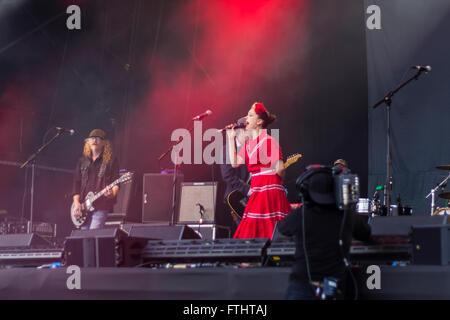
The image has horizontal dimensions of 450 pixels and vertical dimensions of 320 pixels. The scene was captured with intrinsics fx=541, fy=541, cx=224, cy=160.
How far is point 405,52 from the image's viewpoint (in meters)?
8.27

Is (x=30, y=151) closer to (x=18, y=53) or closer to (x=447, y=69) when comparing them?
(x=18, y=53)

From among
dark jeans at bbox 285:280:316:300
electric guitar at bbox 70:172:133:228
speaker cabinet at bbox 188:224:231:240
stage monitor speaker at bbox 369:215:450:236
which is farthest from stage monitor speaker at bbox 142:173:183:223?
dark jeans at bbox 285:280:316:300

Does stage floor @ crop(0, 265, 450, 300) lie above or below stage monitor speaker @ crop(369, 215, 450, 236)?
below

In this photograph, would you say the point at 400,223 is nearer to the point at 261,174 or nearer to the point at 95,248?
the point at 261,174

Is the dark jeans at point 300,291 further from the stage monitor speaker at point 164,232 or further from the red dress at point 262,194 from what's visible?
the red dress at point 262,194

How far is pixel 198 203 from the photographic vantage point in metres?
7.40

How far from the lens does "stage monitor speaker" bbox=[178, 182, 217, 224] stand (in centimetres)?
729

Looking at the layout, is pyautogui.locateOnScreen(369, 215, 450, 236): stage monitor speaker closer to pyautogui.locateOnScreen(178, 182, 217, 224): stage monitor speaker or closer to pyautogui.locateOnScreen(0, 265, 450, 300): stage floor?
pyautogui.locateOnScreen(0, 265, 450, 300): stage floor

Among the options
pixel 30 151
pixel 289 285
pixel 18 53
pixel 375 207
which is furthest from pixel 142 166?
pixel 289 285

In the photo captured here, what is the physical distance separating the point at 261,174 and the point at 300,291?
6.67 ft

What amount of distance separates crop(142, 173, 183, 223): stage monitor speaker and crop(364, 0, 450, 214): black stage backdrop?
309 cm

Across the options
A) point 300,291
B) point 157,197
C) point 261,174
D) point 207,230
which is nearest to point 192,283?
point 300,291

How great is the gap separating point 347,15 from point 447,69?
174 centimetres
